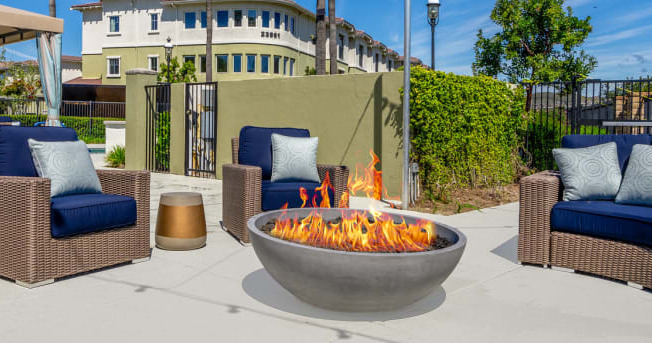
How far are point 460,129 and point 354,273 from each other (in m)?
5.28

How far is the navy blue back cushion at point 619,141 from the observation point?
385cm

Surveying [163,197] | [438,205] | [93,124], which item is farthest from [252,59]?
[163,197]

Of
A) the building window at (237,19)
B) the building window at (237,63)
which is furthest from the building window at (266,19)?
the building window at (237,63)

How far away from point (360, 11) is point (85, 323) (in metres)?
25.6

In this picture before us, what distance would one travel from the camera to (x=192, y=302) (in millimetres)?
2838

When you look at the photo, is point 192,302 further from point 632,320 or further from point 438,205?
point 438,205

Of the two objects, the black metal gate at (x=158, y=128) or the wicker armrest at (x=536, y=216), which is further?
the black metal gate at (x=158, y=128)

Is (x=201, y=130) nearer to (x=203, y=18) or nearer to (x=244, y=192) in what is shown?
(x=244, y=192)

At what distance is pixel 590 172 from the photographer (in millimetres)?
3703

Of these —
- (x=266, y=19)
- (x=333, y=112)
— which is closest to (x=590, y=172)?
(x=333, y=112)

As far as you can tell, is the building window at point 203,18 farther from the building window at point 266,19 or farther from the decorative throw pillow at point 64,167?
the decorative throw pillow at point 64,167

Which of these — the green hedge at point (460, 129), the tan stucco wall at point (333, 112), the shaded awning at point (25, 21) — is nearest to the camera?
the shaded awning at point (25, 21)

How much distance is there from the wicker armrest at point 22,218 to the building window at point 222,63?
2264 centimetres

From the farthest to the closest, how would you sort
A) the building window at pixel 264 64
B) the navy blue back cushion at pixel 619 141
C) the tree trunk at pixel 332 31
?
1. the building window at pixel 264 64
2. the tree trunk at pixel 332 31
3. the navy blue back cushion at pixel 619 141
